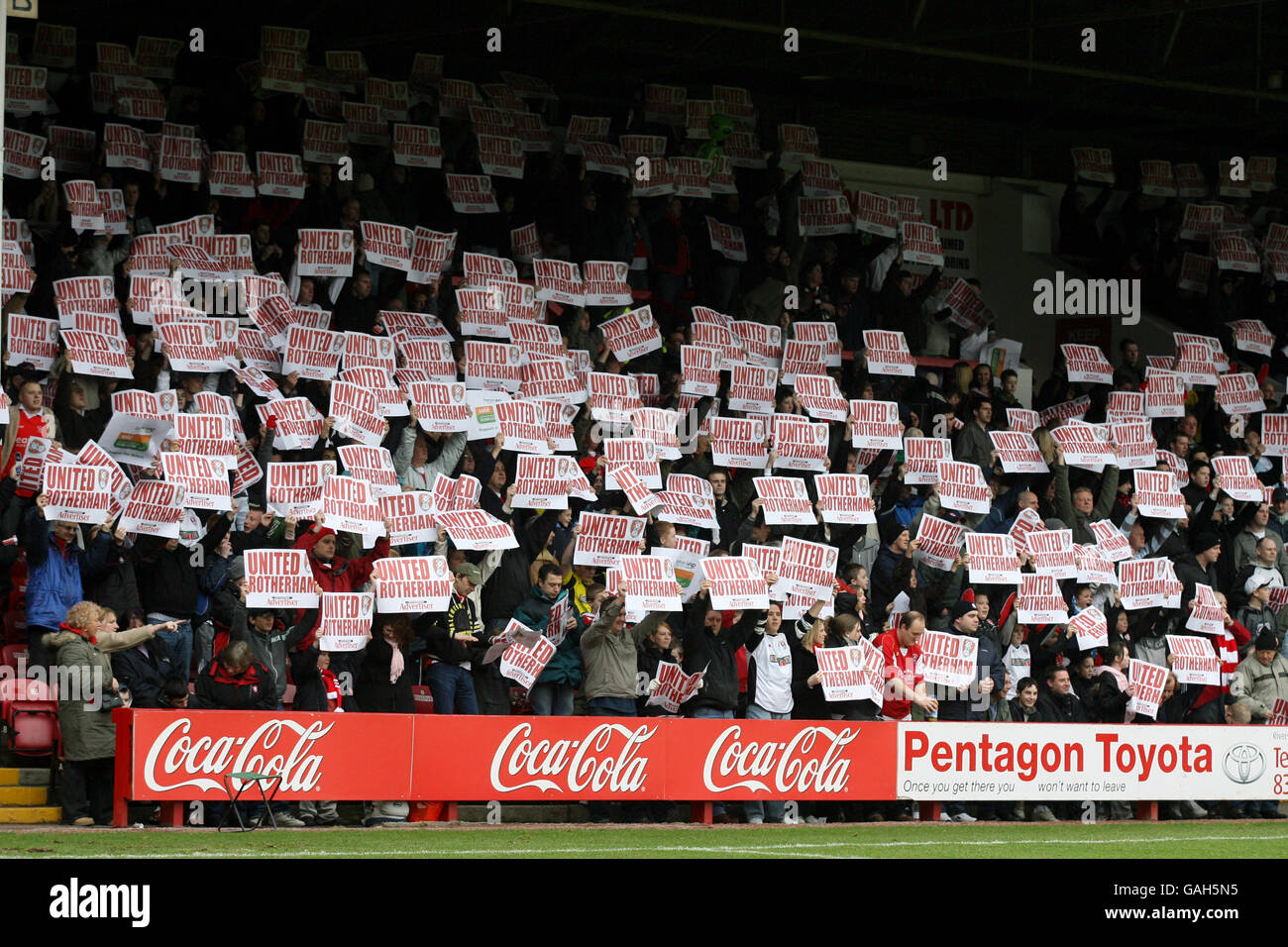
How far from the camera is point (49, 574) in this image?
17.7 metres

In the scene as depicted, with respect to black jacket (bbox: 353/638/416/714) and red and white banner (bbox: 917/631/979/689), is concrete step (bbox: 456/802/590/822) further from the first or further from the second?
red and white banner (bbox: 917/631/979/689)

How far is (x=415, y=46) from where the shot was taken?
27406 mm

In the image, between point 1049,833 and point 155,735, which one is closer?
point 155,735

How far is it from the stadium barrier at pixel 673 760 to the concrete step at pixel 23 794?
116cm

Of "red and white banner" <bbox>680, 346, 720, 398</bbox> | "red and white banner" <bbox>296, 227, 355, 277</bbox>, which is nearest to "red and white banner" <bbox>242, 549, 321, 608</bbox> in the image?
"red and white banner" <bbox>296, 227, 355, 277</bbox>

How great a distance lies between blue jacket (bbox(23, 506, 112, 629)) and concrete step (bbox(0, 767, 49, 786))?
1322 mm

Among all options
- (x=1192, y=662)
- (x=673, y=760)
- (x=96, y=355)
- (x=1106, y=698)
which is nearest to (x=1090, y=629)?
(x=1106, y=698)

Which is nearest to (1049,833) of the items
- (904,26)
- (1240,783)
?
(1240,783)

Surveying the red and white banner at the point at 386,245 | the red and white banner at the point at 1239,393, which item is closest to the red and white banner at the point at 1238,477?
the red and white banner at the point at 1239,393

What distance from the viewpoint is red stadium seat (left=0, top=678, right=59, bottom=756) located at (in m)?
17.5

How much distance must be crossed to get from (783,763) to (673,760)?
1.21 m

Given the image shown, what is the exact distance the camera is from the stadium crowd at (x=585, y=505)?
18.3 metres
